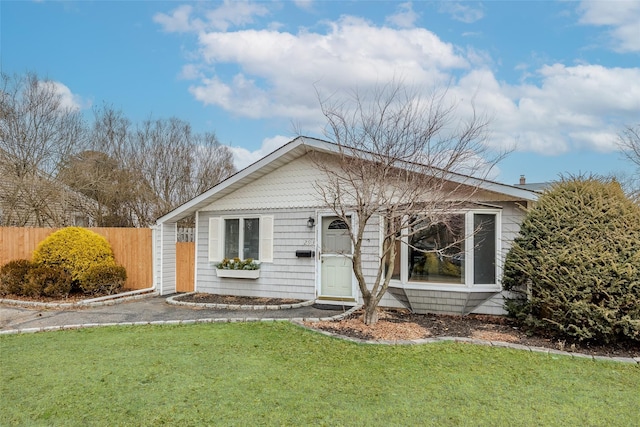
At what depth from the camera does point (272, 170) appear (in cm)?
988

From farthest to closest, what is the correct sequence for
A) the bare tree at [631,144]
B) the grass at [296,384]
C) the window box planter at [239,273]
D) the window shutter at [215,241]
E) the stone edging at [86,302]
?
1. the bare tree at [631,144]
2. the window shutter at [215,241]
3. the window box planter at [239,273]
4. the stone edging at [86,302]
5. the grass at [296,384]

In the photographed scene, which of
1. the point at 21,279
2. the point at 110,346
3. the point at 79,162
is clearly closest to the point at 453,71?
the point at 110,346

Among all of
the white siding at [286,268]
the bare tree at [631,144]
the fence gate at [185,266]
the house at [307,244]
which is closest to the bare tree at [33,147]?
the house at [307,244]

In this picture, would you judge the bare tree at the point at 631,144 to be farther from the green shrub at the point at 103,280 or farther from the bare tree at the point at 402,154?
the green shrub at the point at 103,280

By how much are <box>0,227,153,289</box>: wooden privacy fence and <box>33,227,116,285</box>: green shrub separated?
72 centimetres

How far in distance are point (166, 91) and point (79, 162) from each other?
6983mm

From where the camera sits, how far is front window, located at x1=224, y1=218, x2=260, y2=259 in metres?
10.1

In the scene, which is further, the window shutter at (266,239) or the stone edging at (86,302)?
the window shutter at (266,239)

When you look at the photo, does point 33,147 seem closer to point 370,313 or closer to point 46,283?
point 46,283

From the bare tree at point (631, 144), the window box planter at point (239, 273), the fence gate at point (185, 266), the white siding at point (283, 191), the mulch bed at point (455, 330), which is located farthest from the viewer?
the bare tree at point (631, 144)

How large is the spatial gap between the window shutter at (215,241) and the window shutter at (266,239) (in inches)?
50.5

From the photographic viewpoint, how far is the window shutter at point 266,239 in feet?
32.2

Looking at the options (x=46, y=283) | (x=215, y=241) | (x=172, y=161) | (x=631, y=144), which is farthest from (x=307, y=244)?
(x=631, y=144)

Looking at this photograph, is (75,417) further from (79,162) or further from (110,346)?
(79,162)
